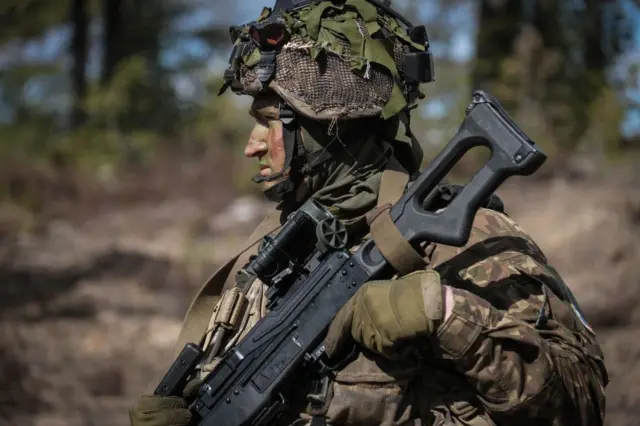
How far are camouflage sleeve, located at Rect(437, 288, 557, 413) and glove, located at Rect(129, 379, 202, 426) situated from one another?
0.91 m

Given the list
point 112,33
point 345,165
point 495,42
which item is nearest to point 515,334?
point 345,165

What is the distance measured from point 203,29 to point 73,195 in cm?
731

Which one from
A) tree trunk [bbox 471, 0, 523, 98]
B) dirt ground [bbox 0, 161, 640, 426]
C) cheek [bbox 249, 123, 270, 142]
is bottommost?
dirt ground [bbox 0, 161, 640, 426]

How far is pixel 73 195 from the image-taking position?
51.3 ft

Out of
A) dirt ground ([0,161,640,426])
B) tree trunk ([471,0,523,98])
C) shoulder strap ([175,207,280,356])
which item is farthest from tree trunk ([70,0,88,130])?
shoulder strap ([175,207,280,356])

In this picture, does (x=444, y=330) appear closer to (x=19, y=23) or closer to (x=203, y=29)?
(x=19, y=23)

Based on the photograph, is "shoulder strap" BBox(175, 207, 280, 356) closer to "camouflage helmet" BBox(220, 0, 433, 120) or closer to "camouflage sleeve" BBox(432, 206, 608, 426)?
"camouflage helmet" BBox(220, 0, 433, 120)

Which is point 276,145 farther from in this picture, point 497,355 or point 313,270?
point 497,355

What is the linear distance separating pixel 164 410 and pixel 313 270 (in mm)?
647

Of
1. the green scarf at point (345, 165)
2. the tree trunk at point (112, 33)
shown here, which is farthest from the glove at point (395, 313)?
the tree trunk at point (112, 33)

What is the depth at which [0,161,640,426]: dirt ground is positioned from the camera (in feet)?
21.5

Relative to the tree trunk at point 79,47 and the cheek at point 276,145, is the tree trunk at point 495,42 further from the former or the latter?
the cheek at point 276,145

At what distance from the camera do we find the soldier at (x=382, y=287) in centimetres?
218

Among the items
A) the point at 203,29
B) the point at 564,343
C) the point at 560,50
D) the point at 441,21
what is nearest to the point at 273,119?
the point at 564,343
